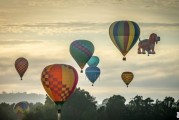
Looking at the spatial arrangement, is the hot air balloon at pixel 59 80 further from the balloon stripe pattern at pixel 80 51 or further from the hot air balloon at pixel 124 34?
the balloon stripe pattern at pixel 80 51

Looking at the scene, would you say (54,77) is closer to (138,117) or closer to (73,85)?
(73,85)

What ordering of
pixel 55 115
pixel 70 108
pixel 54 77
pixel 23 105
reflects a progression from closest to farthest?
pixel 54 77, pixel 55 115, pixel 70 108, pixel 23 105

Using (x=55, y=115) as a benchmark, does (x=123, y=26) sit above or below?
above

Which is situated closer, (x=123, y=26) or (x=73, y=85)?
(x=73, y=85)

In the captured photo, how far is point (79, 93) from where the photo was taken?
140 meters

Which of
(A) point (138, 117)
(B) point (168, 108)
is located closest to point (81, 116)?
(A) point (138, 117)

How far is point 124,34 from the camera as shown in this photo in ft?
267

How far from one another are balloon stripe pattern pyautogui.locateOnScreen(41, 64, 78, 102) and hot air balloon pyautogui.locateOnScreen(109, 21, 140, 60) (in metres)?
18.0

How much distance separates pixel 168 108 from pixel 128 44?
51.8m

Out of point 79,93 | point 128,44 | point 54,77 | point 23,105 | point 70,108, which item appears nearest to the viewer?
point 54,77

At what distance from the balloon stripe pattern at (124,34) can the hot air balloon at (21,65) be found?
23766 mm

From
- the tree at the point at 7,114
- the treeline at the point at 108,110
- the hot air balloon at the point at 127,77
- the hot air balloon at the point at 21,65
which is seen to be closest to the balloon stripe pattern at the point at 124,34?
the hot air balloon at the point at 21,65

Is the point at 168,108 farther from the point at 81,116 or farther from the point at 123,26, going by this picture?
the point at 123,26

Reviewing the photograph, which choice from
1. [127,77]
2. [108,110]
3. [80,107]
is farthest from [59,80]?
[80,107]
